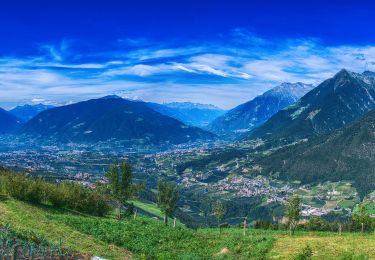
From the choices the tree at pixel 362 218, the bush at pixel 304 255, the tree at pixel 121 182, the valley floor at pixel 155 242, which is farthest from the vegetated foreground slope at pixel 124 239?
the tree at pixel 362 218

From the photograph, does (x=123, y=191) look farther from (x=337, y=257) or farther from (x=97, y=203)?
(x=337, y=257)

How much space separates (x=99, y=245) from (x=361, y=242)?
96.0ft

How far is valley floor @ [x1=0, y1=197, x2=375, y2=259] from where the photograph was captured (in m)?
44.5

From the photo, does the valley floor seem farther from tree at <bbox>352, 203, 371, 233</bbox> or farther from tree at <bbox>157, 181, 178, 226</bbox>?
tree at <bbox>352, 203, 371, 233</bbox>

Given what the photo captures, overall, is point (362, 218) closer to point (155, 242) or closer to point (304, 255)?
point (155, 242)

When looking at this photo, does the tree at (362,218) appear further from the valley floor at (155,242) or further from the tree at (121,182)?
the valley floor at (155,242)

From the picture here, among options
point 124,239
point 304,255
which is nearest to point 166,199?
point 124,239

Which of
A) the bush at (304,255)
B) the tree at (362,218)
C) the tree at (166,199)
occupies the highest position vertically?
the bush at (304,255)

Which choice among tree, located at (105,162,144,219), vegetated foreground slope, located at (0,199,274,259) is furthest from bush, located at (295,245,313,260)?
tree, located at (105,162,144,219)

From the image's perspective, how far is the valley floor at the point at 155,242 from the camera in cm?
4446

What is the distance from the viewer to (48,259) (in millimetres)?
31828

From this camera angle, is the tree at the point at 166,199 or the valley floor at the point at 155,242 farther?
the tree at the point at 166,199

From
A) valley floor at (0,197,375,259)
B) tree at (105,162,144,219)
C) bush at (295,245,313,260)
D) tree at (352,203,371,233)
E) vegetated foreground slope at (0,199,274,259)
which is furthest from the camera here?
tree at (352,203,371,233)

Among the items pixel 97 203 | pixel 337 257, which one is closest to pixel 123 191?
pixel 97 203
